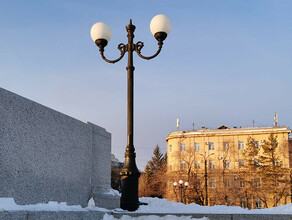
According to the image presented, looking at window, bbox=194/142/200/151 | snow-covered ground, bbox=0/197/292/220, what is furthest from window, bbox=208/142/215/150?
snow-covered ground, bbox=0/197/292/220

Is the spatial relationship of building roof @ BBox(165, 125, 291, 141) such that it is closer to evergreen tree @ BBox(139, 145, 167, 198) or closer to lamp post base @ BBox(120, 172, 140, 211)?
evergreen tree @ BBox(139, 145, 167, 198)

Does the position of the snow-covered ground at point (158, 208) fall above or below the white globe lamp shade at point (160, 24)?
below

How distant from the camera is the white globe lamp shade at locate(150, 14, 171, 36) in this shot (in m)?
7.57

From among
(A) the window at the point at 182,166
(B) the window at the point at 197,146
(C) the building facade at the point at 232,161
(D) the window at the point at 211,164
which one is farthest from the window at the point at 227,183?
(B) the window at the point at 197,146

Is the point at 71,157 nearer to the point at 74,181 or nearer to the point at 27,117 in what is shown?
the point at 74,181

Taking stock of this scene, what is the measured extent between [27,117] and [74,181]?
1.92m

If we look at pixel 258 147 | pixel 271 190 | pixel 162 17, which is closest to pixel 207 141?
pixel 258 147

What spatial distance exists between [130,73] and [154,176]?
191 feet

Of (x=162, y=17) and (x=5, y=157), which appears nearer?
(x=5, y=157)

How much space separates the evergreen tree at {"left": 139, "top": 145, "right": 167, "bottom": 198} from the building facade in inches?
141

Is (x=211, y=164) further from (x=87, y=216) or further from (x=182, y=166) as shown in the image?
(x=87, y=216)

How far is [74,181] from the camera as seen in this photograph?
22.1 feet

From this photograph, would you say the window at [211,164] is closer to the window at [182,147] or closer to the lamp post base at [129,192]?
the window at [182,147]

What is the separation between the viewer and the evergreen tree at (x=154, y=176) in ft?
183
